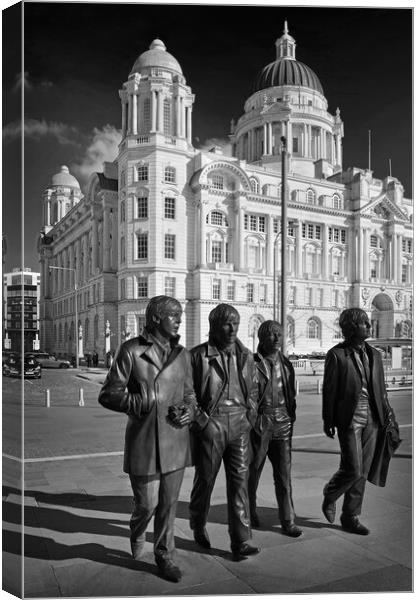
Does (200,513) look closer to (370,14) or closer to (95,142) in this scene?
(95,142)

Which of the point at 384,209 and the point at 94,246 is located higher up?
the point at 384,209

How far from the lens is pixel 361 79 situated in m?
5.38

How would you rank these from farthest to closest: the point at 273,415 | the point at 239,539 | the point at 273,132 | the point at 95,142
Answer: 1. the point at 273,132
2. the point at 95,142
3. the point at 273,415
4. the point at 239,539

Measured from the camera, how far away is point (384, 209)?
7301mm

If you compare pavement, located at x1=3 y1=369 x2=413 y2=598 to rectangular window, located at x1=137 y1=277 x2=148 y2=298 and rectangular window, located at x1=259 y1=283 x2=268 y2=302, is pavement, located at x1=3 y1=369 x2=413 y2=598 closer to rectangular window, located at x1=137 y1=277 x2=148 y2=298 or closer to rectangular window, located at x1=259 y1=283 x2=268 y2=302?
rectangular window, located at x1=137 y1=277 x2=148 y2=298

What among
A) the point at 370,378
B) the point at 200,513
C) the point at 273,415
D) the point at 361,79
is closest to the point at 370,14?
the point at 361,79

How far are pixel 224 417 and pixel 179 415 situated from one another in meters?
0.49

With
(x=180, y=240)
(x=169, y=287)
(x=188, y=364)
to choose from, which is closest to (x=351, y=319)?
(x=188, y=364)

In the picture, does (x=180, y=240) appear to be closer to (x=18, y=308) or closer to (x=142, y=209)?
(x=142, y=209)

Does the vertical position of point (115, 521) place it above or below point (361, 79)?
below

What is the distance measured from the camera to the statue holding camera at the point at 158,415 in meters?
3.55

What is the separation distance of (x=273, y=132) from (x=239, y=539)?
19403 mm

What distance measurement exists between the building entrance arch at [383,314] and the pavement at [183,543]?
204 centimetres

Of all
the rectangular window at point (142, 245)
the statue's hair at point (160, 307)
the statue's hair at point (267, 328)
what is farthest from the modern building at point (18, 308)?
the rectangular window at point (142, 245)
